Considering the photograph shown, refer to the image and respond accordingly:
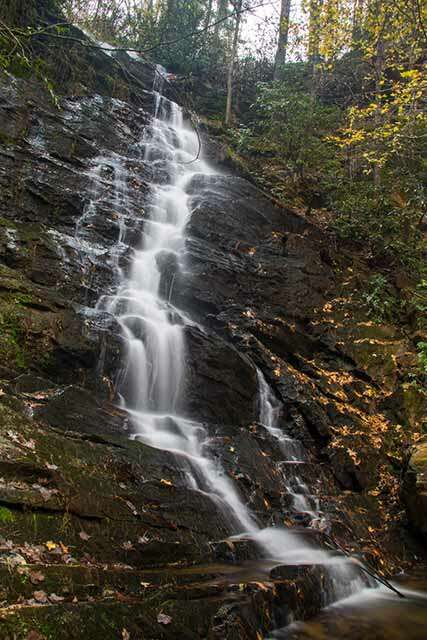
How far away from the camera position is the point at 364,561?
5652 millimetres

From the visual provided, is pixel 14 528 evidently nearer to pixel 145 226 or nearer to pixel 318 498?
pixel 318 498

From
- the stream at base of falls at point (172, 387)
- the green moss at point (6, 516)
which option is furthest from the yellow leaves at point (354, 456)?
the green moss at point (6, 516)

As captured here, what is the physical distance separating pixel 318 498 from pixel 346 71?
61.0 feet

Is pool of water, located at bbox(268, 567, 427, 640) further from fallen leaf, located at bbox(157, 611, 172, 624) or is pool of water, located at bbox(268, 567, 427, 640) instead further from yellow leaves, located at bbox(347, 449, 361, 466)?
yellow leaves, located at bbox(347, 449, 361, 466)

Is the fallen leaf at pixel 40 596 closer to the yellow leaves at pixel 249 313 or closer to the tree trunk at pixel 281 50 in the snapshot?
the yellow leaves at pixel 249 313

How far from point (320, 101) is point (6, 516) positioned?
17.2m

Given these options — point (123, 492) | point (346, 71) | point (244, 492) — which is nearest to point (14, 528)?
point (123, 492)

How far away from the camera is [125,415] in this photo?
20.9 ft

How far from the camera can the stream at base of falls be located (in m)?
5.28

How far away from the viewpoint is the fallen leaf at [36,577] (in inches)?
116

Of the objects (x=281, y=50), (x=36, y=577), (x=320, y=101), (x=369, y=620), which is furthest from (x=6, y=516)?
(x=281, y=50)

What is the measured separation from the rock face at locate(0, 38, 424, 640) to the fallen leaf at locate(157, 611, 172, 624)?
1 cm

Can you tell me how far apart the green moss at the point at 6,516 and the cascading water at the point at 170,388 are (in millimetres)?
2399

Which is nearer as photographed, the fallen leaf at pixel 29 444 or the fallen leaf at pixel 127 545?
the fallen leaf at pixel 127 545
